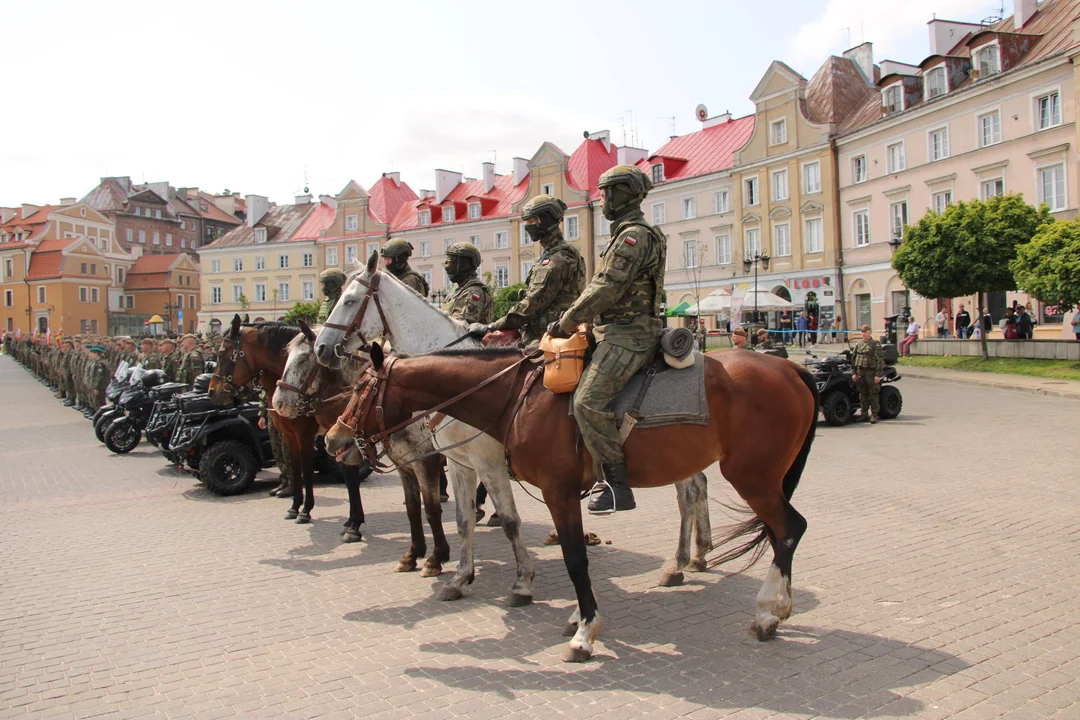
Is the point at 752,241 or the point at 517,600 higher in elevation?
the point at 752,241

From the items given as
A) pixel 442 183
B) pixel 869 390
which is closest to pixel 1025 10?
pixel 869 390

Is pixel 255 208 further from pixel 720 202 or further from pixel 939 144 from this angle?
pixel 939 144

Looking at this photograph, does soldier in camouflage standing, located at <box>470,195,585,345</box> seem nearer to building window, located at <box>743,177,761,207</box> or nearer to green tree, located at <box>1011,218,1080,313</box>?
green tree, located at <box>1011,218,1080,313</box>

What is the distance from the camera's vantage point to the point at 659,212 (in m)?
53.5

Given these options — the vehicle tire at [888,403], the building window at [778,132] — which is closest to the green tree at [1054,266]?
the vehicle tire at [888,403]

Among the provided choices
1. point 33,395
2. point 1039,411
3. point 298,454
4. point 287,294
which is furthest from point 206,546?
point 287,294

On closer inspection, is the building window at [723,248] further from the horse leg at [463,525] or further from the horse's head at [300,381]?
the horse leg at [463,525]

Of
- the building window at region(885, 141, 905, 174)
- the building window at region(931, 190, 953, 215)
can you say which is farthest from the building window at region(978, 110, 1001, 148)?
the building window at region(885, 141, 905, 174)

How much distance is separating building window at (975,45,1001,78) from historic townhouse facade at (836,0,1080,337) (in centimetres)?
4

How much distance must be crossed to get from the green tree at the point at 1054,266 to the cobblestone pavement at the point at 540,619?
14.1 metres

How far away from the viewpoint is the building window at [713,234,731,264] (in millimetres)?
49156

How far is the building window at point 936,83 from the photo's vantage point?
1437 inches

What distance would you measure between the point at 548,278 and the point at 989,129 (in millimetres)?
35602

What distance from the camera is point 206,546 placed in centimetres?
792
